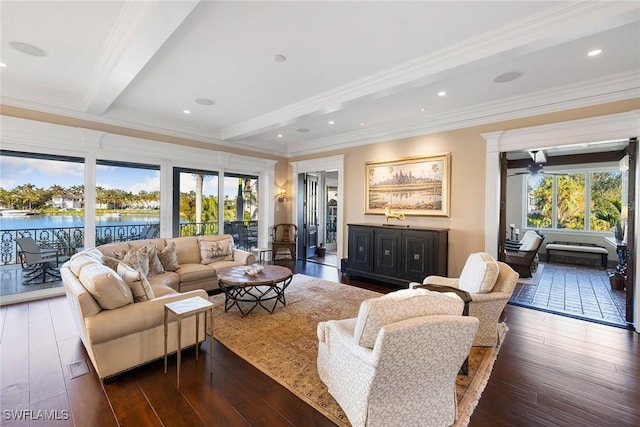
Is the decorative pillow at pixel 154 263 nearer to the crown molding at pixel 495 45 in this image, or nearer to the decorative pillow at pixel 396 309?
the crown molding at pixel 495 45

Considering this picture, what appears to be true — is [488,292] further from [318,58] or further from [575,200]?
[575,200]

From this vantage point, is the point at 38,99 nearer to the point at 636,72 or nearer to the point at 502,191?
the point at 502,191

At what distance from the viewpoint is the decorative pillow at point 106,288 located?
2310 mm

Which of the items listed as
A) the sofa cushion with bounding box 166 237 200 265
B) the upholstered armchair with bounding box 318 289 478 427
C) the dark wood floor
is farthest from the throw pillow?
the upholstered armchair with bounding box 318 289 478 427

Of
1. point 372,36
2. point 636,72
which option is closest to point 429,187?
point 636,72

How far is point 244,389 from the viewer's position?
228 cm

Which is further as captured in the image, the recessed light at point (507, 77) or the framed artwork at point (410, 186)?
the framed artwork at point (410, 186)

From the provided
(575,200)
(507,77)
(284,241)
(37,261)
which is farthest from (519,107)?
(37,261)

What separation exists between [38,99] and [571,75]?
7.27 metres

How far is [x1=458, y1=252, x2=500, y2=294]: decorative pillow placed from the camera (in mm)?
2789

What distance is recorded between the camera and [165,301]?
261cm

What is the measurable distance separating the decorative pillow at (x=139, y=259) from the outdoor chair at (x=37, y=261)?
2.03 metres

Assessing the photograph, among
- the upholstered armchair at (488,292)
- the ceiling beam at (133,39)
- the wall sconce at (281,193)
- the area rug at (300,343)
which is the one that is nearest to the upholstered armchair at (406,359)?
the area rug at (300,343)

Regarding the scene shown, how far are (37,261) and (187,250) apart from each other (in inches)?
88.9
